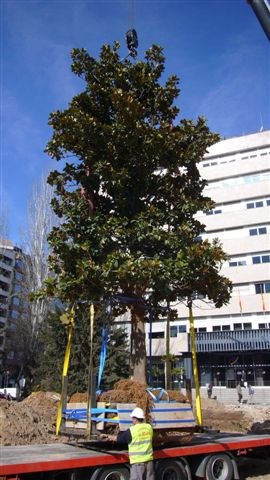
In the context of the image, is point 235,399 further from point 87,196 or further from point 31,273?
point 87,196

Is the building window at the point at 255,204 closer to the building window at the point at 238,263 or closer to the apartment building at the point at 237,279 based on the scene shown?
the apartment building at the point at 237,279

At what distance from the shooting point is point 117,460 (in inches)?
323

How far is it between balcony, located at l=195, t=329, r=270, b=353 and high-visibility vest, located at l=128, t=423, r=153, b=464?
35.2 metres

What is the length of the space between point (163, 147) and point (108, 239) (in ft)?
8.87

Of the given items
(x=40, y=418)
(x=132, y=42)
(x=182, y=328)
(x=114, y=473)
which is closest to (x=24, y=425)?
(x=40, y=418)

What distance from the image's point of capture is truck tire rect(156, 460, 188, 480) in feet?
29.0

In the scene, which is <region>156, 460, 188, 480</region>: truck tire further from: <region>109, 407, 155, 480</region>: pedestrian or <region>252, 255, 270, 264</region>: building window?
<region>252, 255, 270, 264</region>: building window

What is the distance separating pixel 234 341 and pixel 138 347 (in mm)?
32641

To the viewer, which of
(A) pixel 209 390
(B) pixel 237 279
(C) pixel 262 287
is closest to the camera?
(A) pixel 209 390

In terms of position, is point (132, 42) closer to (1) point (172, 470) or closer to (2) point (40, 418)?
(1) point (172, 470)

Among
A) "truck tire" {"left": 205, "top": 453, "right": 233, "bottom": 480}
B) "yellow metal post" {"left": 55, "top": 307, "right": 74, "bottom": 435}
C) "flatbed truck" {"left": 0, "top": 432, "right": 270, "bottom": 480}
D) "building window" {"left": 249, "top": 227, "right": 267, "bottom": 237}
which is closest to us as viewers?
"flatbed truck" {"left": 0, "top": 432, "right": 270, "bottom": 480}

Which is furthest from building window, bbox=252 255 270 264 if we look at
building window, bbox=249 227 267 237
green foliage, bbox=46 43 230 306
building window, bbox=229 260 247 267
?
green foliage, bbox=46 43 230 306

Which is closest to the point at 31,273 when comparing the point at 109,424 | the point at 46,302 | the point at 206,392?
the point at 46,302

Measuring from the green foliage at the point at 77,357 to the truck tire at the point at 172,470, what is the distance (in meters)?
16.5
